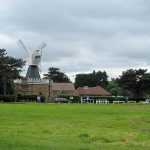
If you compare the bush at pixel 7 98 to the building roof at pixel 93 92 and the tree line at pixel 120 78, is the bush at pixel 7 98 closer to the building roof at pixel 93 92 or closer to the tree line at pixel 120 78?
the tree line at pixel 120 78

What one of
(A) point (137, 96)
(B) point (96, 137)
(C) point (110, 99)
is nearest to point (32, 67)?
(C) point (110, 99)

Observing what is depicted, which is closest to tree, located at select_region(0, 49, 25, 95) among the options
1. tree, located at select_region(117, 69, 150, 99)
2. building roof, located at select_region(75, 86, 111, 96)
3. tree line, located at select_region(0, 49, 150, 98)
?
tree line, located at select_region(0, 49, 150, 98)

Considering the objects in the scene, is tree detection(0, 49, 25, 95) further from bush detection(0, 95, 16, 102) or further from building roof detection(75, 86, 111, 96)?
building roof detection(75, 86, 111, 96)

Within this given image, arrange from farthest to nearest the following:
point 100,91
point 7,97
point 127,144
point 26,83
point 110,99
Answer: point 100,91 → point 26,83 → point 110,99 → point 7,97 → point 127,144

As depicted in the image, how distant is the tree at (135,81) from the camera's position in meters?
164

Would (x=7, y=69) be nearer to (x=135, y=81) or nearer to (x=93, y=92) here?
(x=135, y=81)

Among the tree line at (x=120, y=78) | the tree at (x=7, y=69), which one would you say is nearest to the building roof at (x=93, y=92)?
the tree line at (x=120, y=78)

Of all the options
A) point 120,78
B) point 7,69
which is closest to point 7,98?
point 7,69

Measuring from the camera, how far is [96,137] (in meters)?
22.6

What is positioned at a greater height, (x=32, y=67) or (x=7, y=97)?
(x=32, y=67)

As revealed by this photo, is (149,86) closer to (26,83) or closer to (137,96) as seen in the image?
(137,96)

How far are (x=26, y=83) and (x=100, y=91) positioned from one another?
127 feet

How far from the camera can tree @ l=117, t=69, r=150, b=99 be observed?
164 m

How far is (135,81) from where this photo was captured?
6526 inches
